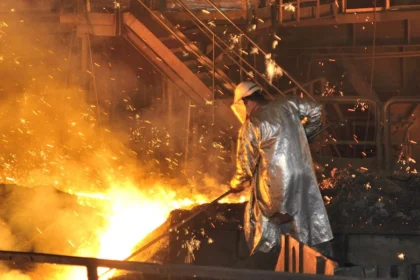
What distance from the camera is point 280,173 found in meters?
5.49

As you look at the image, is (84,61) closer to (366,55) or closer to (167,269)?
(366,55)

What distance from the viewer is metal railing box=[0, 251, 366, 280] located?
3.59m

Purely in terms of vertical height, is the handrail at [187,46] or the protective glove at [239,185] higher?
the handrail at [187,46]

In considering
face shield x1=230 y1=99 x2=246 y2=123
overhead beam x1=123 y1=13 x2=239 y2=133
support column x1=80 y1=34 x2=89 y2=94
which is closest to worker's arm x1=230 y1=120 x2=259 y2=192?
face shield x1=230 y1=99 x2=246 y2=123

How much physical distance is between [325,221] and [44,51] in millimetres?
6006

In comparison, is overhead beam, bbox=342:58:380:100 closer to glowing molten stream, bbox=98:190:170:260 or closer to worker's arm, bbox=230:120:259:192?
glowing molten stream, bbox=98:190:170:260

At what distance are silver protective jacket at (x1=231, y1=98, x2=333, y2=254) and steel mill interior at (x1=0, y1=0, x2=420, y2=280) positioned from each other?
2.82 feet

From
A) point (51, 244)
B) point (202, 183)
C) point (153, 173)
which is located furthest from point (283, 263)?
point (153, 173)

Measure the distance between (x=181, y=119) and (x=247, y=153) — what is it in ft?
14.2

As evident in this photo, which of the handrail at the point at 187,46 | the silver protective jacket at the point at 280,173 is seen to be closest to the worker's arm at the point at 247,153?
the silver protective jacket at the point at 280,173

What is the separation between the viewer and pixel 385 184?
738 cm

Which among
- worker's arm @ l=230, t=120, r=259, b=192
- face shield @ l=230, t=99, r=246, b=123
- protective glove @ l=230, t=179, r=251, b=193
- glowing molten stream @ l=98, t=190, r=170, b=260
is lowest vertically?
glowing molten stream @ l=98, t=190, r=170, b=260

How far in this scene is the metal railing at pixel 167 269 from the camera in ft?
11.8

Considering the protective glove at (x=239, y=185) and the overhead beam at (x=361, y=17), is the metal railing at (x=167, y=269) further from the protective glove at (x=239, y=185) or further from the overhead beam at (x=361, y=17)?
the overhead beam at (x=361, y=17)
